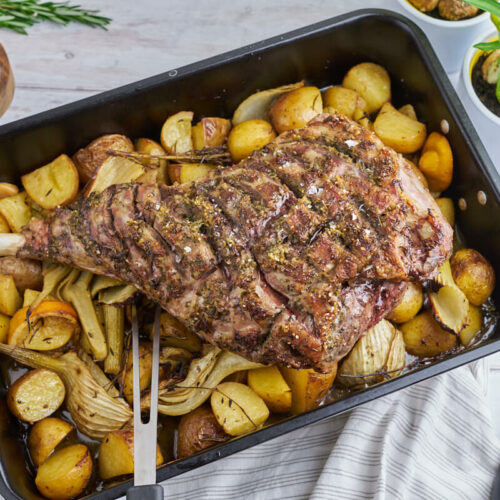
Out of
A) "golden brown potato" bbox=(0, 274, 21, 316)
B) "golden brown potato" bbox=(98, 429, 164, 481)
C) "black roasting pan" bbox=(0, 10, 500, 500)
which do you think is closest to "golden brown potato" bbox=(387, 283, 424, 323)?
"black roasting pan" bbox=(0, 10, 500, 500)

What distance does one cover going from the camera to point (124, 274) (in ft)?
6.81

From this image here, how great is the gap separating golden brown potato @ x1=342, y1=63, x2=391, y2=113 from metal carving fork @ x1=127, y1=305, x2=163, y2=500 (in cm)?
117

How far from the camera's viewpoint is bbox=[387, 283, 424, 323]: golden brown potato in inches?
91.0

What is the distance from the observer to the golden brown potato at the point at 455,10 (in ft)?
8.43

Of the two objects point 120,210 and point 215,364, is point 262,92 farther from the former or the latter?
point 215,364

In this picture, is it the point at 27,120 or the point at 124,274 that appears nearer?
the point at 124,274

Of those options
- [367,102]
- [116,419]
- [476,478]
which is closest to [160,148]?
[367,102]

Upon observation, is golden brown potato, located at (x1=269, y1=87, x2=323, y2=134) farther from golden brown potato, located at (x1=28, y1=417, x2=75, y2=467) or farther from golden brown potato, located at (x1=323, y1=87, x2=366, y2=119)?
golden brown potato, located at (x1=28, y1=417, x2=75, y2=467)

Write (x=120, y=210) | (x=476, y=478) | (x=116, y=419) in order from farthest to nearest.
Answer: (x=476, y=478)
(x=116, y=419)
(x=120, y=210)

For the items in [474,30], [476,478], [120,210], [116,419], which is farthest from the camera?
[474,30]

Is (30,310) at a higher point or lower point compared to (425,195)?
lower

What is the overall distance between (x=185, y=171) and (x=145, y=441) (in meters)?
0.96

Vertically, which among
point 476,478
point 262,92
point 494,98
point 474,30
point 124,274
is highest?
point 474,30

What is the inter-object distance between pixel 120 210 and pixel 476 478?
61.5 inches
